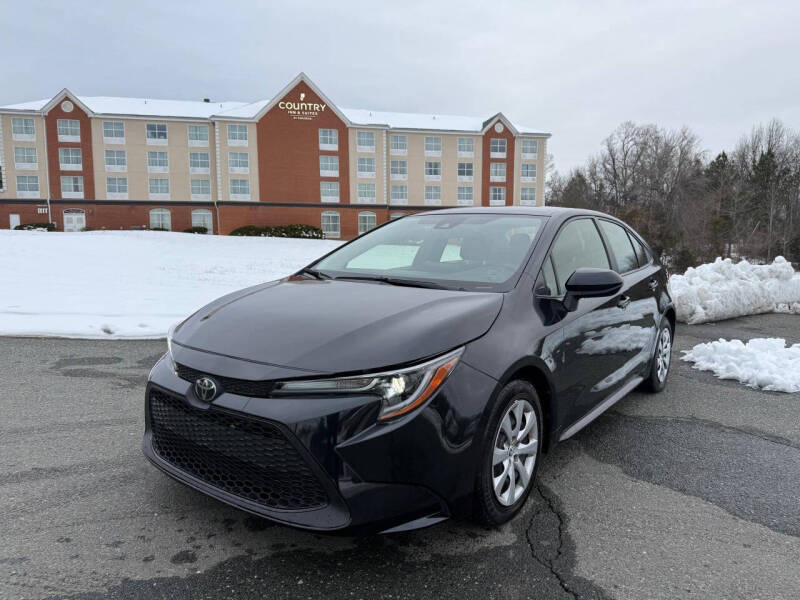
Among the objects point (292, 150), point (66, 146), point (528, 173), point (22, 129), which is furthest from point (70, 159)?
point (528, 173)

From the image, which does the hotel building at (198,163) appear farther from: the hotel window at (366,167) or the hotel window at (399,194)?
the hotel window at (399,194)

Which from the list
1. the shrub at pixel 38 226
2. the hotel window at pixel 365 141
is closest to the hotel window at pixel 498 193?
the hotel window at pixel 365 141

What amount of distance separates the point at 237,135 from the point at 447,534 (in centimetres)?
4812

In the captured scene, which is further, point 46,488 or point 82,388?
point 82,388

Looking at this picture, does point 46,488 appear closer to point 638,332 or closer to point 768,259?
point 638,332

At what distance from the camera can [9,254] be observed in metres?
16.0

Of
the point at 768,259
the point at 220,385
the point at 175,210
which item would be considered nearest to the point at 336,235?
the point at 175,210

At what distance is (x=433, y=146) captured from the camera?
170ft

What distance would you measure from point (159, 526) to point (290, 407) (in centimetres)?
112

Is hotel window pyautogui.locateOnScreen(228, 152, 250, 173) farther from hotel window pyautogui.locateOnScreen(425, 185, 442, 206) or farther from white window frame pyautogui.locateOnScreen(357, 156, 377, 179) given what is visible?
hotel window pyautogui.locateOnScreen(425, 185, 442, 206)

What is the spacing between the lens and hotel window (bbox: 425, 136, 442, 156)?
51.6 meters

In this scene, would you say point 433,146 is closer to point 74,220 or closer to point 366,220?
point 366,220

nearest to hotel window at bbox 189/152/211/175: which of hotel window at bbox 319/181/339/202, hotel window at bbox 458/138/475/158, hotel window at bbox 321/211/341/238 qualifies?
hotel window at bbox 319/181/339/202

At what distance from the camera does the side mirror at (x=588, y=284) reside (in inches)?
127
